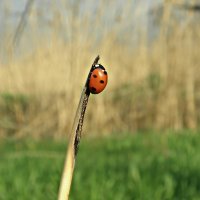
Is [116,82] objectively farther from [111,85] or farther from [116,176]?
[116,176]

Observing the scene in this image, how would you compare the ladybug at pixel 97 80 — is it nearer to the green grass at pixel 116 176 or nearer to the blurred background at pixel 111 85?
the green grass at pixel 116 176

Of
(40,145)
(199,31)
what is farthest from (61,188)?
(199,31)

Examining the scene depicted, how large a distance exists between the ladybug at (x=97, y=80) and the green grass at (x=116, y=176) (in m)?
1.62

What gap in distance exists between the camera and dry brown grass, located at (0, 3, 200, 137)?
5.27m

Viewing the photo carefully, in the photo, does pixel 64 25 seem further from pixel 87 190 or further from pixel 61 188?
pixel 61 188

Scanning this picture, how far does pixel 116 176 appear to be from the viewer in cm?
256

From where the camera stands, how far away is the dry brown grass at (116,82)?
527 centimetres

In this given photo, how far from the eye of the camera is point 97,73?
47cm

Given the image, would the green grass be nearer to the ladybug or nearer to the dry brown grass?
the dry brown grass

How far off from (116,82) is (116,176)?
134 inches

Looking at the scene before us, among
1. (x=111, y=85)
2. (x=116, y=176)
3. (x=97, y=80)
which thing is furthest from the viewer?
(x=111, y=85)

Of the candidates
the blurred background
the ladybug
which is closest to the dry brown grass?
the blurred background

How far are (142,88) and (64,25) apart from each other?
1227mm

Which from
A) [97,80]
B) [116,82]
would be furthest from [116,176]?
[116,82]
